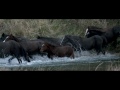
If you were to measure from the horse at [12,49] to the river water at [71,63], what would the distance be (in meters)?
0.08

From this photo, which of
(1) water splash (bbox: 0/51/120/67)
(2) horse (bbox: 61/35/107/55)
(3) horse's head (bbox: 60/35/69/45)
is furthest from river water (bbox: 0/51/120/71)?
(3) horse's head (bbox: 60/35/69/45)

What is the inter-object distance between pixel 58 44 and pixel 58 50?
0.41 ft

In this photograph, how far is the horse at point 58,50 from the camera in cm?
819

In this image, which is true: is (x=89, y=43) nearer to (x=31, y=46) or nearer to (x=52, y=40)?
(x=52, y=40)

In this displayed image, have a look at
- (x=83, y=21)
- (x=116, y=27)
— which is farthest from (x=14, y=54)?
(x=116, y=27)

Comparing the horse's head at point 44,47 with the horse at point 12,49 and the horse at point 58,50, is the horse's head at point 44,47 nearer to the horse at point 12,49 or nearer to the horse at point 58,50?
the horse at point 58,50

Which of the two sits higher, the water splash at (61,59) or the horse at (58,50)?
the horse at (58,50)

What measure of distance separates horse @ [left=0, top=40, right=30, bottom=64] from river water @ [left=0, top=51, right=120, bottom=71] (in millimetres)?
79

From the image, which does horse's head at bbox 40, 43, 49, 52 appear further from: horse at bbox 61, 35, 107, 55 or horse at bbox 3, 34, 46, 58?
horse at bbox 61, 35, 107, 55

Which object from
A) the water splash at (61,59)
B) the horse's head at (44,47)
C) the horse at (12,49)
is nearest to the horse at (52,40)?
the horse's head at (44,47)

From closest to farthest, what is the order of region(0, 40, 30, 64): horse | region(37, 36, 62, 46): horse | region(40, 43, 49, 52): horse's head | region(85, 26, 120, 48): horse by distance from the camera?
region(0, 40, 30, 64): horse → region(40, 43, 49, 52): horse's head → region(37, 36, 62, 46): horse → region(85, 26, 120, 48): horse

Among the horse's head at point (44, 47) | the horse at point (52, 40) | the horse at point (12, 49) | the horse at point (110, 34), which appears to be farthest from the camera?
the horse at point (110, 34)

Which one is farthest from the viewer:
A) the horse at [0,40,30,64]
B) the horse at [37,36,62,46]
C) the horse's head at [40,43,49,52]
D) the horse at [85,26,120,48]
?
the horse at [85,26,120,48]

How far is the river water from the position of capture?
811 cm
